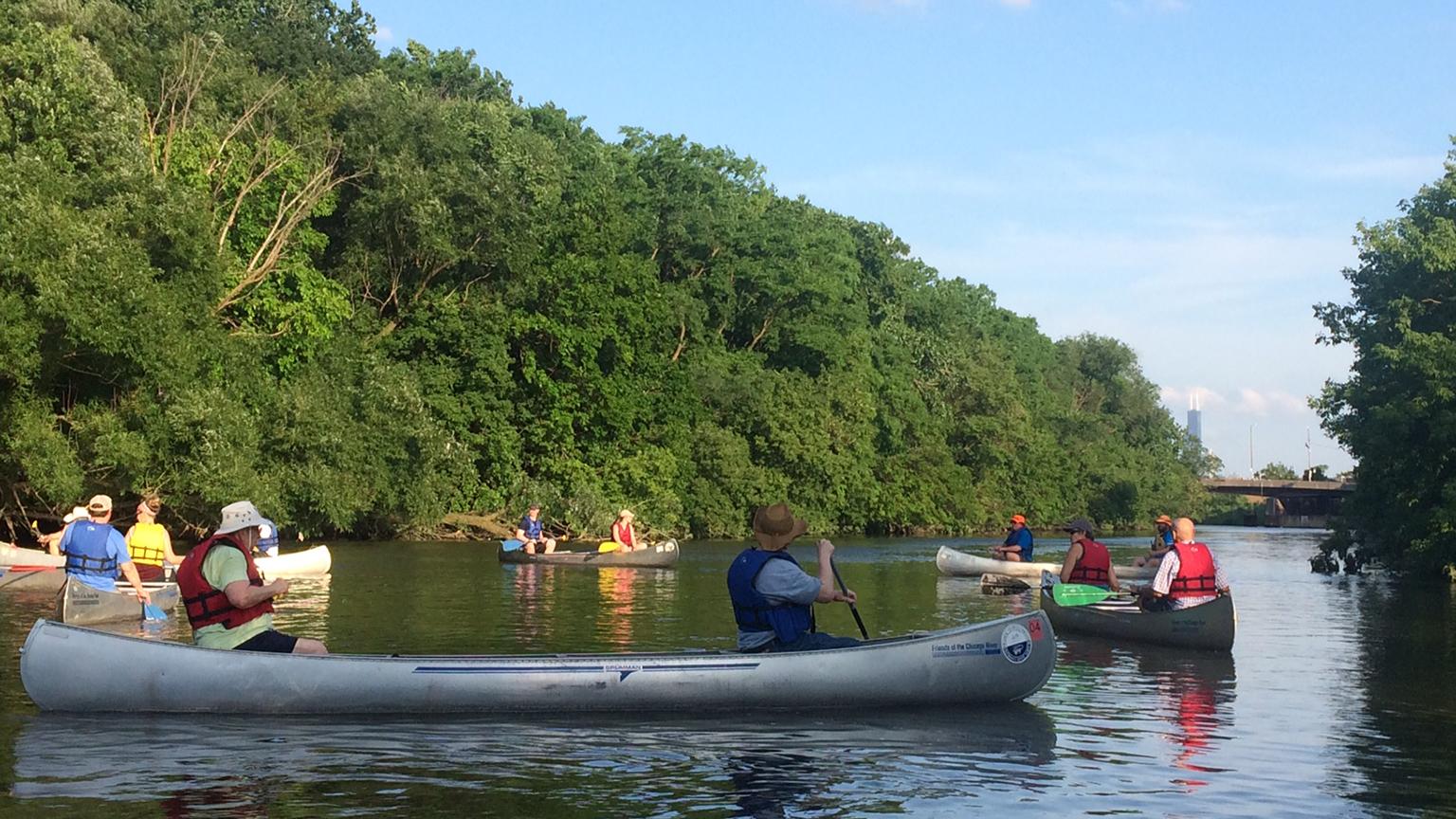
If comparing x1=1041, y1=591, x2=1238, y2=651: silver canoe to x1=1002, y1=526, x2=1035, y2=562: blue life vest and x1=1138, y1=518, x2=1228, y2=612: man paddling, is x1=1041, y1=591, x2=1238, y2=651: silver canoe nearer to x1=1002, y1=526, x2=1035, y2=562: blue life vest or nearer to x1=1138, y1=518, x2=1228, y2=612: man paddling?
x1=1138, y1=518, x2=1228, y2=612: man paddling

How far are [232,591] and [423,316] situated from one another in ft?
158

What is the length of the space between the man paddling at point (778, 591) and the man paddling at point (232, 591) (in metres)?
3.80

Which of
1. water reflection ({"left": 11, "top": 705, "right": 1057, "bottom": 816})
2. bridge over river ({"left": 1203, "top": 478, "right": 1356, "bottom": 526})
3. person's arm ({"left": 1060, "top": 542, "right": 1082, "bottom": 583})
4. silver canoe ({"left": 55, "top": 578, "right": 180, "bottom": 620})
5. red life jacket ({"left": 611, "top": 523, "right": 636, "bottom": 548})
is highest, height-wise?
bridge over river ({"left": 1203, "top": 478, "right": 1356, "bottom": 526})

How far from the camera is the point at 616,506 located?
59.4 metres

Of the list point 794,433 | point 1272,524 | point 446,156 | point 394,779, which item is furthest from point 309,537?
point 1272,524

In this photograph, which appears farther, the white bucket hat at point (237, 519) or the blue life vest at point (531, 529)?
the blue life vest at point (531, 529)

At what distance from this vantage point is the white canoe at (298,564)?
30953mm

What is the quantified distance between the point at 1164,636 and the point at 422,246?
139ft

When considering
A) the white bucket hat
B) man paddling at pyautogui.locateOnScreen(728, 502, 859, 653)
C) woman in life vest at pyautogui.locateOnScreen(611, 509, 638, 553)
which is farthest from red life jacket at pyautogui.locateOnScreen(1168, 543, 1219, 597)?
woman in life vest at pyautogui.locateOnScreen(611, 509, 638, 553)

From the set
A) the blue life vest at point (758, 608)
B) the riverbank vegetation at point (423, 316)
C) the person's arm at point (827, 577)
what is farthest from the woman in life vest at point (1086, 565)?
the riverbank vegetation at point (423, 316)

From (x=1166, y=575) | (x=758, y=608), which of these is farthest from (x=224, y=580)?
(x=1166, y=575)

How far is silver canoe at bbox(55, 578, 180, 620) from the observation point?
19844mm

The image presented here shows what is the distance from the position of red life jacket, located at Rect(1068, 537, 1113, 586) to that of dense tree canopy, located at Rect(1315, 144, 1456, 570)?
13751 millimetres

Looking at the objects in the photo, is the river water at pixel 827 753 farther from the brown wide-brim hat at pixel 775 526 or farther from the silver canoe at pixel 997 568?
the silver canoe at pixel 997 568
